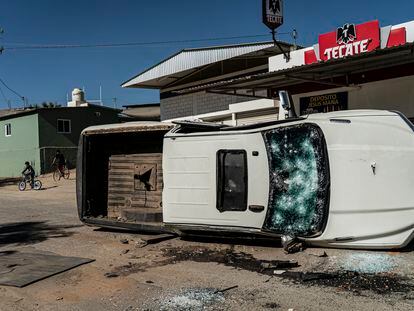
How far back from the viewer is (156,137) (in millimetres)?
9883

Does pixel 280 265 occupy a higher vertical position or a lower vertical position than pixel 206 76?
lower

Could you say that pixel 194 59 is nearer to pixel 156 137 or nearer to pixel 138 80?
pixel 138 80

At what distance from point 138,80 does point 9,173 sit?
17.5m

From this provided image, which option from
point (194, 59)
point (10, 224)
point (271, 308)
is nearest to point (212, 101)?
point (194, 59)

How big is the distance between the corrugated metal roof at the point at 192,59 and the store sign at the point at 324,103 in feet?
8.22

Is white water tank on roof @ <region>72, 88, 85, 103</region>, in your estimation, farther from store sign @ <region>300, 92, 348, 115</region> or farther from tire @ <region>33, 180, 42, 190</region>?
store sign @ <region>300, 92, 348, 115</region>

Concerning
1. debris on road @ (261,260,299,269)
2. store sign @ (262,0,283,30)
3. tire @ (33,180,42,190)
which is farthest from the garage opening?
tire @ (33,180,42,190)

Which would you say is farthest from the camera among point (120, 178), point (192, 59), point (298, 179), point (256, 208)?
point (192, 59)

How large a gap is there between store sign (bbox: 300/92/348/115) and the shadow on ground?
7889mm

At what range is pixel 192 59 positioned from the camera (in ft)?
66.8

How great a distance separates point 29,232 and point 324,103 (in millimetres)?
8834

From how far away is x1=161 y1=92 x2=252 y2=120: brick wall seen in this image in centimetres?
1992

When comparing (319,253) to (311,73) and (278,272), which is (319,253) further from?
(311,73)

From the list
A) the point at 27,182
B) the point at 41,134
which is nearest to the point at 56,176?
the point at 27,182
